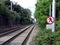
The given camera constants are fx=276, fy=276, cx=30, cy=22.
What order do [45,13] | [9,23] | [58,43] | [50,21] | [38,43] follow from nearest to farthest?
[58,43], [38,43], [50,21], [45,13], [9,23]

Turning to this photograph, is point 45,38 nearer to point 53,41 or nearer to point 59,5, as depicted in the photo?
point 53,41

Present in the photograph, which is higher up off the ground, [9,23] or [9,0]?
[9,0]

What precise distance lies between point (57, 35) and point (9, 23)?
243 feet

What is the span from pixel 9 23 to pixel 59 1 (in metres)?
64.3

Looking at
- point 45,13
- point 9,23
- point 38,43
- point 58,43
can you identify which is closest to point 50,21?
point 38,43

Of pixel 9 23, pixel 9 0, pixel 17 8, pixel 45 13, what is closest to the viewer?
pixel 45 13

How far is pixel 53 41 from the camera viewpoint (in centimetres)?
1547

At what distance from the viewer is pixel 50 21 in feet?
59.7

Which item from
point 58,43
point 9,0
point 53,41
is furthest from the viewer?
point 9,0

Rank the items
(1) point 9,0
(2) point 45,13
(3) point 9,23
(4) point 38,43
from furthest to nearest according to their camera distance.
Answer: (1) point 9,0 → (3) point 9,23 → (2) point 45,13 → (4) point 38,43

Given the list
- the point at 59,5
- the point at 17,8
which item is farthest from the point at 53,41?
the point at 17,8

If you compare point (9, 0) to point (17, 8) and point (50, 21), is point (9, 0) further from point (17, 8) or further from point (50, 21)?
point (50, 21)

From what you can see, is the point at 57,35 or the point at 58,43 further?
the point at 57,35

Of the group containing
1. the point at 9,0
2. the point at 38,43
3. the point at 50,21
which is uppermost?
the point at 9,0
